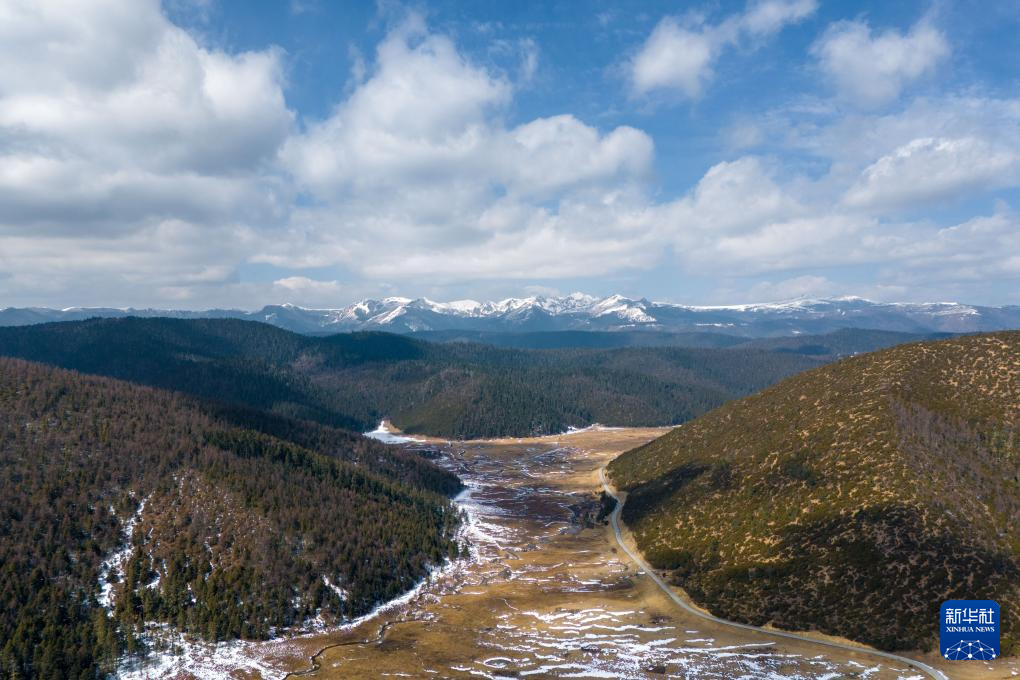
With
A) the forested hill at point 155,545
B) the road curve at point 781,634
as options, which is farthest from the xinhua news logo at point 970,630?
the forested hill at point 155,545

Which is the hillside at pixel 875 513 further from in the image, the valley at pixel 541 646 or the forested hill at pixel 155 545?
the forested hill at pixel 155 545

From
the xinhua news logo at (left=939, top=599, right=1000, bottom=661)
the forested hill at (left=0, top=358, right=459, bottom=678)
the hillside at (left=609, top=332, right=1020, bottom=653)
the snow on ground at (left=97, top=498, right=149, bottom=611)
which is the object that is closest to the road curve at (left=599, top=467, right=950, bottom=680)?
the hillside at (left=609, top=332, right=1020, bottom=653)

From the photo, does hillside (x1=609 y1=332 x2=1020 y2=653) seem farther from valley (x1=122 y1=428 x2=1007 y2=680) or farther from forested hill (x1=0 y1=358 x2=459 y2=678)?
forested hill (x1=0 y1=358 x2=459 y2=678)

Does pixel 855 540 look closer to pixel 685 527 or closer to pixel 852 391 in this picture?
pixel 685 527

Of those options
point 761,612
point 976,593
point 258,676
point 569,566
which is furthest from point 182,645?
point 976,593

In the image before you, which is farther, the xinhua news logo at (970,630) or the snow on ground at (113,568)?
the snow on ground at (113,568)

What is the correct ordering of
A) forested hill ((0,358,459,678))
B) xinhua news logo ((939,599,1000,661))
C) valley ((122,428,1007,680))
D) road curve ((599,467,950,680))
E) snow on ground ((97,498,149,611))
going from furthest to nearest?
snow on ground ((97,498,149,611))
forested hill ((0,358,459,678))
valley ((122,428,1007,680))
xinhua news logo ((939,599,1000,661))
road curve ((599,467,950,680))

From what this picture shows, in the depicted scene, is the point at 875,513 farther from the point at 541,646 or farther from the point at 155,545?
the point at 155,545
